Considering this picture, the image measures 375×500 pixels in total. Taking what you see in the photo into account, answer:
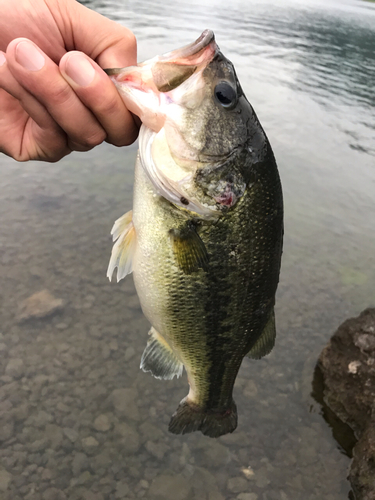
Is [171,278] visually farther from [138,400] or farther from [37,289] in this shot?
[37,289]

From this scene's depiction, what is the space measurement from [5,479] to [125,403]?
125 centimetres

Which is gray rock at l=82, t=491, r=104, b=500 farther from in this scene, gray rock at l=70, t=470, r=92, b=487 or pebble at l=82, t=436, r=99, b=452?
pebble at l=82, t=436, r=99, b=452

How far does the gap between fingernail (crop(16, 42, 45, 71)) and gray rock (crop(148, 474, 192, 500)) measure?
3543 mm

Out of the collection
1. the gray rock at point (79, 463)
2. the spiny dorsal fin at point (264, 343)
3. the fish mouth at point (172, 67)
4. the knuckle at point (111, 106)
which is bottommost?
the gray rock at point (79, 463)

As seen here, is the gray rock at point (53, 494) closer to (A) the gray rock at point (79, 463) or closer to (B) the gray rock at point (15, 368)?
(A) the gray rock at point (79, 463)

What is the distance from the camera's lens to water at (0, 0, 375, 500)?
3691 millimetres

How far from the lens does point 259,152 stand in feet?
6.03

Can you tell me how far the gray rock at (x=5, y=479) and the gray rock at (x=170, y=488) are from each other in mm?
1234

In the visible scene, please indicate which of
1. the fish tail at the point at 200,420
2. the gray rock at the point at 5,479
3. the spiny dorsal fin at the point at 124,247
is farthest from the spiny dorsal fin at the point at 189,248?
the gray rock at the point at 5,479

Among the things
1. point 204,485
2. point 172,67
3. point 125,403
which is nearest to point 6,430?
point 125,403

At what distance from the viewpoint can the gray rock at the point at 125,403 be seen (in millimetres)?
4113

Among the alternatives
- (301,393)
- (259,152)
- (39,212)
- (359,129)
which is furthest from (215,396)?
(359,129)

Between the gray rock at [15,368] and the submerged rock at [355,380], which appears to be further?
the gray rock at [15,368]

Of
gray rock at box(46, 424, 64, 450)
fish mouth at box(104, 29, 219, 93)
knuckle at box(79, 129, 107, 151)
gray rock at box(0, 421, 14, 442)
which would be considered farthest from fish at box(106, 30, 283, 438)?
gray rock at box(0, 421, 14, 442)
